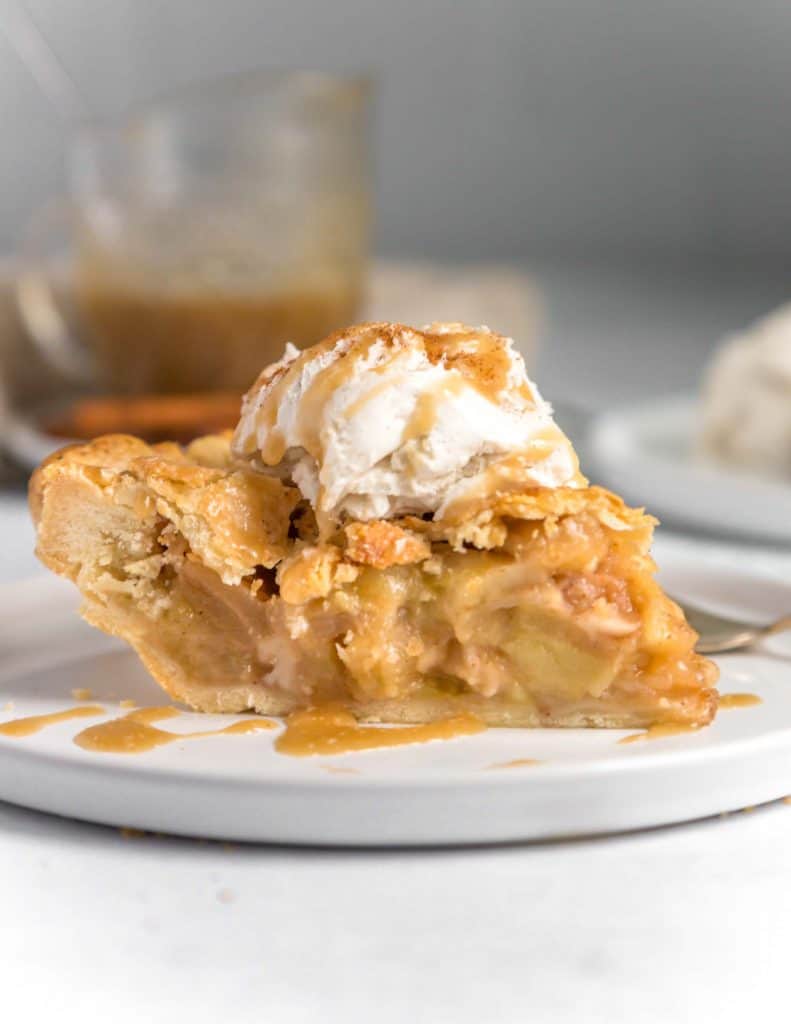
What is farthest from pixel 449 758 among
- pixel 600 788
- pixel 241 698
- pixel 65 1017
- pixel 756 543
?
pixel 756 543

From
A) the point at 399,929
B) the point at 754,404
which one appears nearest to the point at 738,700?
the point at 399,929

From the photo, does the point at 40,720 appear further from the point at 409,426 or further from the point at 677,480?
the point at 677,480

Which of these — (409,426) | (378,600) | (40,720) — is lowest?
(40,720)

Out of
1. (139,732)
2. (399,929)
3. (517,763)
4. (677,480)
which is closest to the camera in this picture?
(399,929)

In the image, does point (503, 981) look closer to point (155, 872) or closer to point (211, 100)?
point (155, 872)

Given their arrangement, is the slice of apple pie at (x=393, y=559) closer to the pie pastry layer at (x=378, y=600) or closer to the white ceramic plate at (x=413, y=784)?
the pie pastry layer at (x=378, y=600)

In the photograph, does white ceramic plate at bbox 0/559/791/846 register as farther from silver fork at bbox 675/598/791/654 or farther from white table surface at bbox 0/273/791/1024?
silver fork at bbox 675/598/791/654
